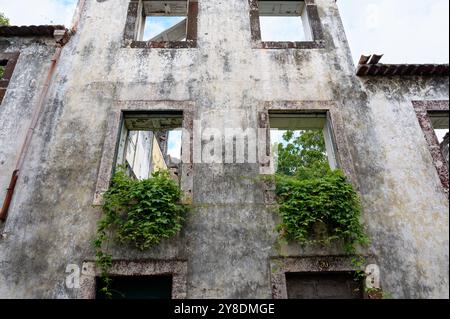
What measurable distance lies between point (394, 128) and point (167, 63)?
4.88 metres

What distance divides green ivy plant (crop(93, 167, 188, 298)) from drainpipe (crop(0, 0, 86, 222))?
170cm

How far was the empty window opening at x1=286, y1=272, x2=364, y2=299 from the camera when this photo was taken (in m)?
5.24

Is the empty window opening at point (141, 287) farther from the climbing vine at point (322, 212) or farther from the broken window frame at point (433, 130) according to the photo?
the broken window frame at point (433, 130)

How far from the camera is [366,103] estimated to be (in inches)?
265

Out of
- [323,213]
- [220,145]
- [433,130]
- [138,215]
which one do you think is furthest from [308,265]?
[433,130]

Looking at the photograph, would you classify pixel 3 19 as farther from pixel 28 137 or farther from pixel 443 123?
pixel 443 123

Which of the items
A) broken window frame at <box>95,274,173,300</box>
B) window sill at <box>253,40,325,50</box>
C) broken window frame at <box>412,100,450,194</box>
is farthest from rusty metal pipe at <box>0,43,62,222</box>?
broken window frame at <box>412,100,450,194</box>

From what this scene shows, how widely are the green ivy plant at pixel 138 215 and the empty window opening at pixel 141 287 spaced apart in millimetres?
158

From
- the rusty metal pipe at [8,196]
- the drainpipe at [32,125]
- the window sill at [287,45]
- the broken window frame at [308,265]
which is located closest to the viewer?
the broken window frame at [308,265]

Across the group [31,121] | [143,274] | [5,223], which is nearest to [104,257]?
[143,274]

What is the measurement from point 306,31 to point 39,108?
6.35m

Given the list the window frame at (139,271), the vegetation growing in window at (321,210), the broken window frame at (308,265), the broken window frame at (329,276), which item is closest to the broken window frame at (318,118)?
the vegetation growing in window at (321,210)

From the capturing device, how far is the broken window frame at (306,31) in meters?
7.39

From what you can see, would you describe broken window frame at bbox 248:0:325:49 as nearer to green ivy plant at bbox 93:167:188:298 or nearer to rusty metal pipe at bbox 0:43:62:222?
green ivy plant at bbox 93:167:188:298
